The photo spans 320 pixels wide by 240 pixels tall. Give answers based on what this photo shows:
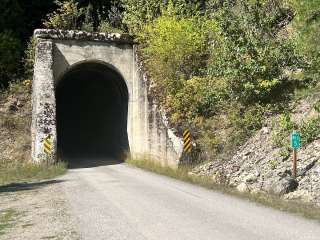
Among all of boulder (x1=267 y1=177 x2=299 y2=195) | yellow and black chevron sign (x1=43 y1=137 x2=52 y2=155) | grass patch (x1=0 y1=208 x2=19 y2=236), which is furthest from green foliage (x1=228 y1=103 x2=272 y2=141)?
yellow and black chevron sign (x1=43 y1=137 x2=52 y2=155)

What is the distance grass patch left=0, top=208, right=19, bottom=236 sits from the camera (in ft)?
32.4

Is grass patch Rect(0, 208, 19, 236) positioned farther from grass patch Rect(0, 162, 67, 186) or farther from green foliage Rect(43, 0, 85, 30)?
green foliage Rect(43, 0, 85, 30)

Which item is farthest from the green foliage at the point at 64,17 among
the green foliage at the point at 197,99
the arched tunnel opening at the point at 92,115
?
the green foliage at the point at 197,99

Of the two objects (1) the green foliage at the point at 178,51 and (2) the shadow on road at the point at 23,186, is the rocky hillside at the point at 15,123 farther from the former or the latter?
(1) the green foliage at the point at 178,51

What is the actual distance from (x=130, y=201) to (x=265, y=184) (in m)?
3.62

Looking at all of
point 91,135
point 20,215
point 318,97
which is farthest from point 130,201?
point 91,135


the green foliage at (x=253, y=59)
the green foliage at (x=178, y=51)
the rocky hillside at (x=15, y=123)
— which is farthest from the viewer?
the rocky hillside at (x=15, y=123)

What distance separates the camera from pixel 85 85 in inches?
1471

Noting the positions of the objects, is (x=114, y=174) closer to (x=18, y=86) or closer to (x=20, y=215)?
(x=20, y=215)

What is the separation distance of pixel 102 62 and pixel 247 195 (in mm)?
15752

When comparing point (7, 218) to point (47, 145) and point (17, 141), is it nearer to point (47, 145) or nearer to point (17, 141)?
point (47, 145)

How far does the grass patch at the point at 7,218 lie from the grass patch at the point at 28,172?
7473 mm

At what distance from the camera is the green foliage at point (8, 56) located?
28922mm

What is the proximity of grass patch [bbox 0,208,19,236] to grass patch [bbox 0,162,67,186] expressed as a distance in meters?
7.47
